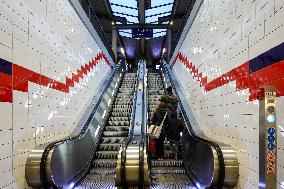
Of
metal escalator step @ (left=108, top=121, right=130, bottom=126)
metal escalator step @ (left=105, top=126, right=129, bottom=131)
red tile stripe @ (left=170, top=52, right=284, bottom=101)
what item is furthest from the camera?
metal escalator step @ (left=108, top=121, right=130, bottom=126)

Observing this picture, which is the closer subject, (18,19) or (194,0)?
(18,19)

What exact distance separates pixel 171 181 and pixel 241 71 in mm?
2143

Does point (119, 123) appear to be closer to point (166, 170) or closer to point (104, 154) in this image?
point (104, 154)

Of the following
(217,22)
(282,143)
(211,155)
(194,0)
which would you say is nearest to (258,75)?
(282,143)

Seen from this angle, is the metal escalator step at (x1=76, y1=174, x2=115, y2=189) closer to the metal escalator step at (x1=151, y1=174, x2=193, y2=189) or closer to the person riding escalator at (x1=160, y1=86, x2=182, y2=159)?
the metal escalator step at (x1=151, y1=174, x2=193, y2=189)

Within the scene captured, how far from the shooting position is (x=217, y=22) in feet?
16.4

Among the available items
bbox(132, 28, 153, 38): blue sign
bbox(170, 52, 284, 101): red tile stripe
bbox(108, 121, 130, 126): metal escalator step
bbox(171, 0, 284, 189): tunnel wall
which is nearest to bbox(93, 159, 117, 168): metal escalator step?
bbox(171, 0, 284, 189): tunnel wall

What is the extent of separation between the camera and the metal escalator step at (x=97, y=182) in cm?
468

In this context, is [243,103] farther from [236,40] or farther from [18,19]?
[18,19]

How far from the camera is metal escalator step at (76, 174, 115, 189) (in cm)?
468

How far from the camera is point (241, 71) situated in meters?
3.78

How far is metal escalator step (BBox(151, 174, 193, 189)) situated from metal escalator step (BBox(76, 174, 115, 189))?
65 cm

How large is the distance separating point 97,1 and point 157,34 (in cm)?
895

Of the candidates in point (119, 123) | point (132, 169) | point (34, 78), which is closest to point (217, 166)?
point (132, 169)
